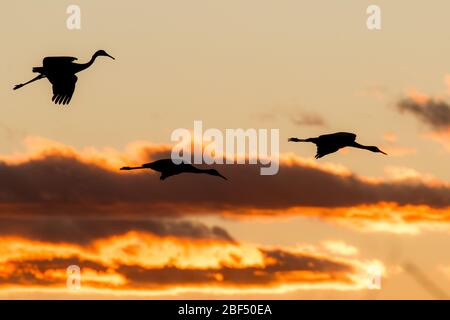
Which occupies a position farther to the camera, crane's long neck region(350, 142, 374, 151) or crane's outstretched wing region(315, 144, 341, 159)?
crane's long neck region(350, 142, 374, 151)

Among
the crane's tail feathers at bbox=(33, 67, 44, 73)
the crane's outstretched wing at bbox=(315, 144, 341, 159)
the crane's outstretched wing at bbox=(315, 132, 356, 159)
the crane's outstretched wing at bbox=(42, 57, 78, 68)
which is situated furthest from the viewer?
the crane's outstretched wing at bbox=(315, 132, 356, 159)

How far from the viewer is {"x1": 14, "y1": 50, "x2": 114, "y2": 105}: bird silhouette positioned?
70.2 metres

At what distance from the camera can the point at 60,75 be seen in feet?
233

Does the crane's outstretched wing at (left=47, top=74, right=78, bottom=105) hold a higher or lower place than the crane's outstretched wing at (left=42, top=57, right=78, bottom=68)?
lower

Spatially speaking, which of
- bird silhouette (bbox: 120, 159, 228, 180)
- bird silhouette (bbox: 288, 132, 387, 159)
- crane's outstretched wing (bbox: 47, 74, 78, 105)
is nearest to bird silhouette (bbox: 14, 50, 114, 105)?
crane's outstretched wing (bbox: 47, 74, 78, 105)

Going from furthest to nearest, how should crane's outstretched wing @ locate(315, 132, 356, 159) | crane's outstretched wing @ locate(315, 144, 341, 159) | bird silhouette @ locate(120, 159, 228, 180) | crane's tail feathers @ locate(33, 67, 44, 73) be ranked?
bird silhouette @ locate(120, 159, 228, 180) → crane's outstretched wing @ locate(315, 132, 356, 159) → crane's outstretched wing @ locate(315, 144, 341, 159) → crane's tail feathers @ locate(33, 67, 44, 73)

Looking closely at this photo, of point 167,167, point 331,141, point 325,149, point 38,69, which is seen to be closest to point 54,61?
point 38,69

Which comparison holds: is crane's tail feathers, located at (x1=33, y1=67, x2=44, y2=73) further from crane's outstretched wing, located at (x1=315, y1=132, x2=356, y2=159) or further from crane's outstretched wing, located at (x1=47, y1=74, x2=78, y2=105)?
crane's outstretched wing, located at (x1=315, y1=132, x2=356, y2=159)

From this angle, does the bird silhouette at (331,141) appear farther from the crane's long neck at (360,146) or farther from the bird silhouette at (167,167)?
the bird silhouette at (167,167)

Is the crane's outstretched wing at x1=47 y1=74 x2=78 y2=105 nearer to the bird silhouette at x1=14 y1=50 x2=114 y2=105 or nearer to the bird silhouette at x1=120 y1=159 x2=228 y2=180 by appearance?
the bird silhouette at x1=14 y1=50 x2=114 y2=105

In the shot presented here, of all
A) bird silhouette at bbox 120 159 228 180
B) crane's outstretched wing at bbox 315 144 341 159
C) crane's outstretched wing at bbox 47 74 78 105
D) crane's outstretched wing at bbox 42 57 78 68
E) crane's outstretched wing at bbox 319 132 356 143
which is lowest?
bird silhouette at bbox 120 159 228 180
